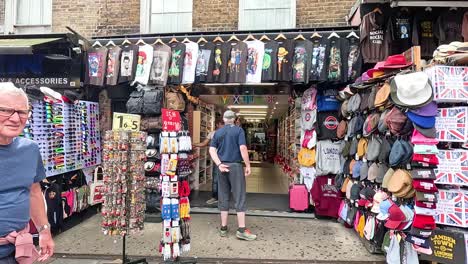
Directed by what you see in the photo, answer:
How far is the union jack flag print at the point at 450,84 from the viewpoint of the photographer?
365cm

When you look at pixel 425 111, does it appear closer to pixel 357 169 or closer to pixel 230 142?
pixel 357 169

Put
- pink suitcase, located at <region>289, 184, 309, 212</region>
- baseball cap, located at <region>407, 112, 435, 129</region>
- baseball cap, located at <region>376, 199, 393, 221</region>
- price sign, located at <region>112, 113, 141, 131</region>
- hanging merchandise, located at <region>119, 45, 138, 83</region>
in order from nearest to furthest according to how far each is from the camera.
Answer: baseball cap, located at <region>407, 112, 435, 129</region>
baseball cap, located at <region>376, 199, 393, 221</region>
price sign, located at <region>112, 113, 141, 131</region>
hanging merchandise, located at <region>119, 45, 138, 83</region>
pink suitcase, located at <region>289, 184, 309, 212</region>

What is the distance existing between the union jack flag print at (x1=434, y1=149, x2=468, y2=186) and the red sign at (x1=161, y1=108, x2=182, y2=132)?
10.5ft

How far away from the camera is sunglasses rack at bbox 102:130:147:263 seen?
4141 mm

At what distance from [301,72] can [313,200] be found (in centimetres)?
246

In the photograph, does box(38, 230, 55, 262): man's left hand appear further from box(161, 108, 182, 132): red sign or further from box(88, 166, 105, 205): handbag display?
box(88, 166, 105, 205): handbag display

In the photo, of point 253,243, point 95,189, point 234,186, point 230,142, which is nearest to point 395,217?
point 253,243

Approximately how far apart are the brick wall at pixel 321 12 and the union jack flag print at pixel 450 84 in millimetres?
3401

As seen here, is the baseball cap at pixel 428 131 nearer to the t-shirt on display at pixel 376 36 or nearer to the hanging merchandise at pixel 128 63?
the t-shirt on display at pixel 376 36

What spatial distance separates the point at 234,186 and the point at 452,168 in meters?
2.97

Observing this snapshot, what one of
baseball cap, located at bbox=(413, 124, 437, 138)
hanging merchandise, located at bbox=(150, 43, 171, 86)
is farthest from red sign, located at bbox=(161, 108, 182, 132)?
baseball cap, located at bbox=(413, 124, 437, 138)

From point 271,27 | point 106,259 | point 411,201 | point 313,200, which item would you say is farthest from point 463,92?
point 106,259

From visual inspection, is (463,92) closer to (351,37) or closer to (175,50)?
(351,37)

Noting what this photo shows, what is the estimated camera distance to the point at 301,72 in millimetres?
5730
